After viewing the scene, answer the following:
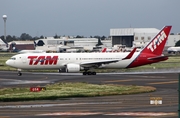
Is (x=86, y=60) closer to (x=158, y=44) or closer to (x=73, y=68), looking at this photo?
(x=73, y=68)

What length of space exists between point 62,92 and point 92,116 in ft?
45.9

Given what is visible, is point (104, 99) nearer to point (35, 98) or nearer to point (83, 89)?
point (35, 98)

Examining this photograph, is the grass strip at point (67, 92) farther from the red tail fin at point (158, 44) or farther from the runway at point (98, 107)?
the red tail fin at point (158, 44)

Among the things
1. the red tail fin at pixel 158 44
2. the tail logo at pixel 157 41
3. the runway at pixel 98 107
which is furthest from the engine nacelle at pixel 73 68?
the runway at pixel 98 107

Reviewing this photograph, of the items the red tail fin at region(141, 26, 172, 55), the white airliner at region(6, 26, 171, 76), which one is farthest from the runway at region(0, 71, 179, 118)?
the red tail fin at region(141, 26, 172, 55)

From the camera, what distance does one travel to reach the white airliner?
6262 cm

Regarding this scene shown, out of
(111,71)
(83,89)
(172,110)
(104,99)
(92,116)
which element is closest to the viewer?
(92,116)

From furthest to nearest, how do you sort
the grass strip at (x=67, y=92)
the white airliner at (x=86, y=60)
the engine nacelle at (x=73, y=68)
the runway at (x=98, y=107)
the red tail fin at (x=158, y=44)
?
the red tail fin at (x=158, y=44) < the white airliner at (x=86, y=60) < the engine nacelle at (x=73, y=68) < the grass strip at (x=67, y=92) < the runway at (x=98, y=107)

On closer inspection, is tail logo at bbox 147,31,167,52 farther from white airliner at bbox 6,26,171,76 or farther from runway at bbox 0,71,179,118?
runway at bbox 0,71,179,118

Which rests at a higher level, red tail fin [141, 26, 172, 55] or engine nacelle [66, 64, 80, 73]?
red tail fin [141, 26, 172, 55]

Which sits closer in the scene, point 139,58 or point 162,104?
point 162,104

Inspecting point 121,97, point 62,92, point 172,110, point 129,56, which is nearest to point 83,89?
point 62,92

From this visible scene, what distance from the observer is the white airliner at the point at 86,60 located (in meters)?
62.6

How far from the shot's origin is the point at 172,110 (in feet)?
85.7
